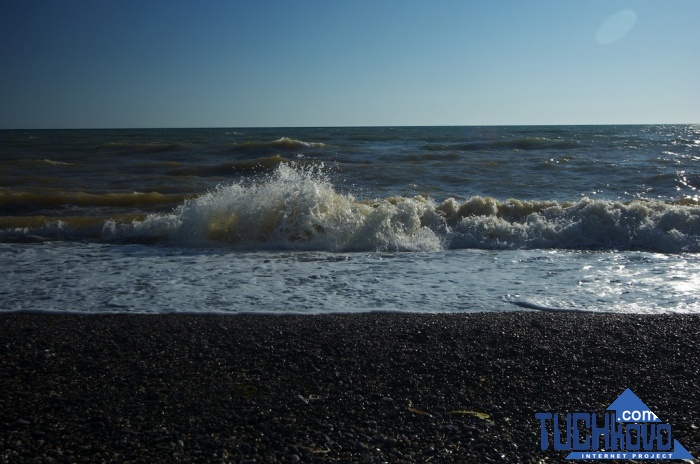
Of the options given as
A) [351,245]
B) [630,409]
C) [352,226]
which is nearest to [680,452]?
[630,409]

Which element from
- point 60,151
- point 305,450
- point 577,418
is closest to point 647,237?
point 577,418

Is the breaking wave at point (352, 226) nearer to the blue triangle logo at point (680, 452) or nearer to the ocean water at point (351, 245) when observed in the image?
the ocean water at point (351, 245)

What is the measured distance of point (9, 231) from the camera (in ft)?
28.6

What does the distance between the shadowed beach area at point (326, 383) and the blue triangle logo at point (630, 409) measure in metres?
0.05

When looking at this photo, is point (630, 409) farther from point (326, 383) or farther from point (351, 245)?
point (351, 245)

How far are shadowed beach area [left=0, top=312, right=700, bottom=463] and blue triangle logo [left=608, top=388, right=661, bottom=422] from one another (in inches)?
2.1

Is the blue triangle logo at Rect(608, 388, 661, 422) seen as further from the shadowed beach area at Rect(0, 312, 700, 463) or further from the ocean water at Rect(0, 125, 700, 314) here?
the ocean water at Rect(0, 125, 700, 314)

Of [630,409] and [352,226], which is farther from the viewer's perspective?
[352,226]

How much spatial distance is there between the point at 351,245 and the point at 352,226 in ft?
1.32

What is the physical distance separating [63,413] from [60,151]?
86.0 ft

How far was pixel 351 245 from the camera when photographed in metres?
7.88

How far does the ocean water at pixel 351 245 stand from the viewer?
525 cm

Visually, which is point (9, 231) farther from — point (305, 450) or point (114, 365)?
point (305, 450)

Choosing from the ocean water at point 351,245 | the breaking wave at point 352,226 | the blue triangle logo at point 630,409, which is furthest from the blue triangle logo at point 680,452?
the breaking wave at point 352,226
